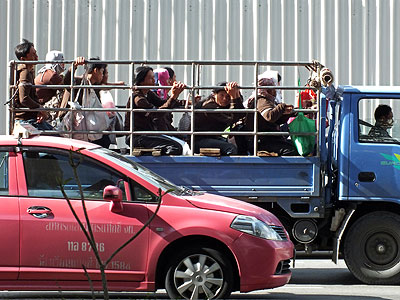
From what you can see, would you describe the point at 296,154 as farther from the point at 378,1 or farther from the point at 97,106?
the point at 378,1

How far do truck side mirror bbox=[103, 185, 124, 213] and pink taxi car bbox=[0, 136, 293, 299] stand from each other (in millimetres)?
18

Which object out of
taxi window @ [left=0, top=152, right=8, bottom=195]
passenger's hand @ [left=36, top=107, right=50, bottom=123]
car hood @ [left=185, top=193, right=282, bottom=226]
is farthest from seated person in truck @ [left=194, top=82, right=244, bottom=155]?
taxi window @ [left=0, top=152, right=8, bottom=195]

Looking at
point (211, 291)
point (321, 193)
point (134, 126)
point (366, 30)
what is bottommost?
point (211, 291)

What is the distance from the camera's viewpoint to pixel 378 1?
16.0 metres

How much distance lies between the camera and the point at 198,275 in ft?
26.6

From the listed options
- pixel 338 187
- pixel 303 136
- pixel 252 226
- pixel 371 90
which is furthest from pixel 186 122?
pixel 252 226

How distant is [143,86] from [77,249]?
2.78 meters

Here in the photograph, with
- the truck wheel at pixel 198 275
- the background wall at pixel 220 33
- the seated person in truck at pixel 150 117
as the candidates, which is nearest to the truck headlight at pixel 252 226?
the truck wheel at pixel 198 275

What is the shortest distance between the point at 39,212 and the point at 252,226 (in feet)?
5.83

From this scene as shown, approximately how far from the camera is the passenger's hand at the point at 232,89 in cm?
1026

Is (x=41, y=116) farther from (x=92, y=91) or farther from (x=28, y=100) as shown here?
(x=92, y=91)

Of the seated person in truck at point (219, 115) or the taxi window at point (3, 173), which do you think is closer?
the taxi window at point (3, 173)

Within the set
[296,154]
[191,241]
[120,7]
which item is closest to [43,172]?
[191,241]

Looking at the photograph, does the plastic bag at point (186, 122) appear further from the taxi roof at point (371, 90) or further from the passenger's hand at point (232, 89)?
the taxi roof at point (371, 90)
